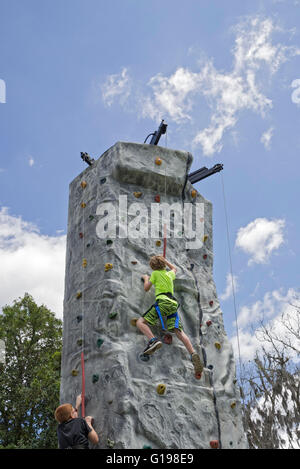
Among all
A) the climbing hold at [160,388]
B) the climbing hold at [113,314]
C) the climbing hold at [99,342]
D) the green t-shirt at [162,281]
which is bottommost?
the climbing hold at [160,388]

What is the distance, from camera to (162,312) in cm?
501

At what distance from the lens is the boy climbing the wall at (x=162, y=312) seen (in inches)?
192

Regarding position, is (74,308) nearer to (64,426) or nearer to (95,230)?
(95,230)

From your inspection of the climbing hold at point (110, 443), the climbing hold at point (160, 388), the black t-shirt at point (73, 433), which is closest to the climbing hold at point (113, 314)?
the climbing hold at point (160, 388)

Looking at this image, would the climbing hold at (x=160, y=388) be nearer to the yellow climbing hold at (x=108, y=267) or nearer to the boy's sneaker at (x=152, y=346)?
the boy's sneaker at (x=152, y=346)

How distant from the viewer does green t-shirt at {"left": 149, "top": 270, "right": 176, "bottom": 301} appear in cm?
A: 514

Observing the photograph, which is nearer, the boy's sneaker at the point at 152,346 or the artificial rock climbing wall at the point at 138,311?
the artificial rock climbing wall at the point at 138,311

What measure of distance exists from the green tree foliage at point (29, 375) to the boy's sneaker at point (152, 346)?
664cm

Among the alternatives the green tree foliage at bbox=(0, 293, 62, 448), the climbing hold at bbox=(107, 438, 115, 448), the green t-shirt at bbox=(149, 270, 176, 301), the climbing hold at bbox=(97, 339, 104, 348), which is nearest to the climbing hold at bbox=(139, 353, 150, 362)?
the climbing hold at bbox=(97, 339, 104, 348)

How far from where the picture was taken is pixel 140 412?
4.48 meters

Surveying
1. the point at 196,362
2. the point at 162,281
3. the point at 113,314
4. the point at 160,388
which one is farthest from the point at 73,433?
the point at 162,281

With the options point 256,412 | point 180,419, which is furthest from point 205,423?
point 256,412

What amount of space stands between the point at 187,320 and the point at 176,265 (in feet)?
2.29

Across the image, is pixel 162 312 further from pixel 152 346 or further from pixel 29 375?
pixel 29 375
